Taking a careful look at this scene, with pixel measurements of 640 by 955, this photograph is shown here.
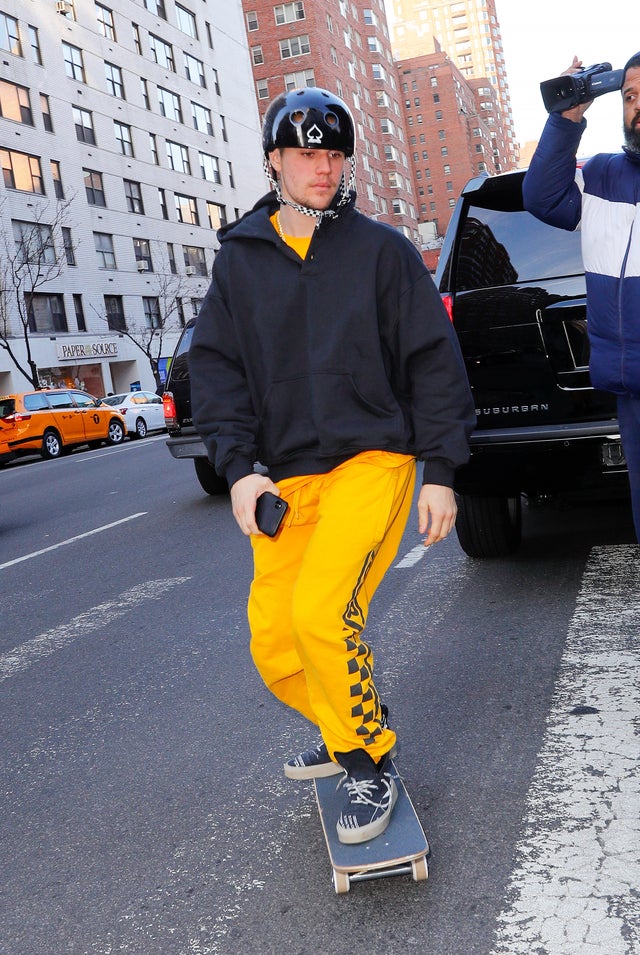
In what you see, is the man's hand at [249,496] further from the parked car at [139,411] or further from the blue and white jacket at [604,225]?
the parked car at [139,411]

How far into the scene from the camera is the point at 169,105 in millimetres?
51594

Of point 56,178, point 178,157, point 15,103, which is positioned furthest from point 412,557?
point 178,157

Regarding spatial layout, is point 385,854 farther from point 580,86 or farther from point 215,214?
point 215,214

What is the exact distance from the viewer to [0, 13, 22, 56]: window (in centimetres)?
3800

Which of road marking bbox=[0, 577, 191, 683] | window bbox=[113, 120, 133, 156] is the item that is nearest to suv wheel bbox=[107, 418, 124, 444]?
road marking bbox=[0, 577, 191, 683]

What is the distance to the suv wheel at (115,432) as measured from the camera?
90.3ft

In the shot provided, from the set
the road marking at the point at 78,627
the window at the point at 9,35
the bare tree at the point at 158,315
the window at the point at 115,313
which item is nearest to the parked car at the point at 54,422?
the window at the point at 115,313

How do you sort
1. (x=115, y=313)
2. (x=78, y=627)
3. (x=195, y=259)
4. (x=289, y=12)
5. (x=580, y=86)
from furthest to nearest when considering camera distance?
(x=289, y=12), (x=195, y=259), (x=115, y=313), (x=78, y=627), (x=580, y=86)

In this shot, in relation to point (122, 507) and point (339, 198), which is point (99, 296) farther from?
point (339, 198)

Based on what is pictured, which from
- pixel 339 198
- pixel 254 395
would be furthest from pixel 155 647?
pixel 339 198

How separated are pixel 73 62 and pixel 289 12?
41.7 m

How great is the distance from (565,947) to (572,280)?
311 centimetres

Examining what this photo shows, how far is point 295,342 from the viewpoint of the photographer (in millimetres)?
2617

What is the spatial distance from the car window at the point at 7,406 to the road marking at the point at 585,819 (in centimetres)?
2197
